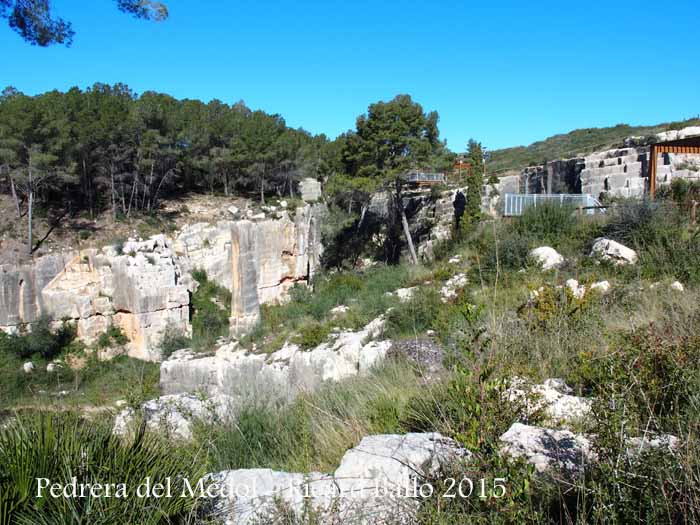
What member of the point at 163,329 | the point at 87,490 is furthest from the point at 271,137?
the point at 87,490

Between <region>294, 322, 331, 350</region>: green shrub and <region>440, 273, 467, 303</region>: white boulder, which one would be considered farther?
<region>294, 322, 331, 350</region>: green shrub

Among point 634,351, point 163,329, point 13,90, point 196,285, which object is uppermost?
point 13,90

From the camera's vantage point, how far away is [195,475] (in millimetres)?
1783

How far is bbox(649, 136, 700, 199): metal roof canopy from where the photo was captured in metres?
11.2

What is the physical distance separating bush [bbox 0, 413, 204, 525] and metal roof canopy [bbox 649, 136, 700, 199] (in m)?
12.3

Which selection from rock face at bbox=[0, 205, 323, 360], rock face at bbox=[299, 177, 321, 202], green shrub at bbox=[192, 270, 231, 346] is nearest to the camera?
rock face at bbox=[0, 205, 323, 360]

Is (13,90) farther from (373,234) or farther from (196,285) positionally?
(373,234)

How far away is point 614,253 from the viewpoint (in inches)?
278

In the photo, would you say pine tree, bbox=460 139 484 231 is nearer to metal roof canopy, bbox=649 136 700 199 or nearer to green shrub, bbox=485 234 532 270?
metal roof canopy, bbox=649 136 700 199

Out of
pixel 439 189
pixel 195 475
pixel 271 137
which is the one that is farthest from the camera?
pixel 271 137

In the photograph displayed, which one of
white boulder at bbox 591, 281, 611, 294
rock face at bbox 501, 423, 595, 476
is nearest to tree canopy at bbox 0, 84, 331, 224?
white boulder at bbox 591, 281, 611, 294

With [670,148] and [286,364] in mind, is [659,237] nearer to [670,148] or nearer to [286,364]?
[670,148]

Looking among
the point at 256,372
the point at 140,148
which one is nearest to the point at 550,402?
the point at 256,372

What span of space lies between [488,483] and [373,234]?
18.6m
